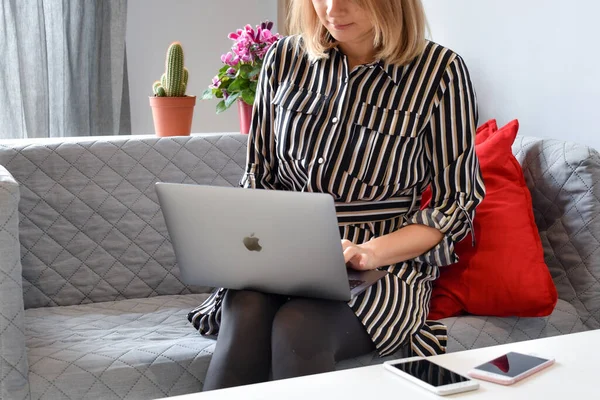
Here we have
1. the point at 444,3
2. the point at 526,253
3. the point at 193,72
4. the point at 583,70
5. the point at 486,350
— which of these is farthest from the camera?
the point at 193,72

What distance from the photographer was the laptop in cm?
119

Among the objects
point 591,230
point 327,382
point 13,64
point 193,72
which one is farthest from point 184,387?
point 193,72

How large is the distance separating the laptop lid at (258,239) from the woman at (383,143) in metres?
0.18

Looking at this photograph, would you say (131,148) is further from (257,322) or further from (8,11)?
(8,11)

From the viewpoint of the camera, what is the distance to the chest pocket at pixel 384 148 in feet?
5.05

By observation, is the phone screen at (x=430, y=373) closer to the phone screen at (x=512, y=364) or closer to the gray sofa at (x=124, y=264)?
the phone screen at (x=512, y=364)

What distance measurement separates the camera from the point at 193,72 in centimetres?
330

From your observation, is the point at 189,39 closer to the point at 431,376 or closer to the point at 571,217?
the point at 571,217

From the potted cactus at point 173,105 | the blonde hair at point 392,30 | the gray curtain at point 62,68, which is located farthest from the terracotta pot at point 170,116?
the gray curtain at point 62,68

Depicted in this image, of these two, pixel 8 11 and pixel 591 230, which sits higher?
pixel 8 11

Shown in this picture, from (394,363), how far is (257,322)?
1.14ft

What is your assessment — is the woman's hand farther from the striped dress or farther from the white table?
the white table

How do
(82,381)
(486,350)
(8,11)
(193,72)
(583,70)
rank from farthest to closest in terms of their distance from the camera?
(193,72) → (8,11) → (583,70) → (82,381) → (486,350)

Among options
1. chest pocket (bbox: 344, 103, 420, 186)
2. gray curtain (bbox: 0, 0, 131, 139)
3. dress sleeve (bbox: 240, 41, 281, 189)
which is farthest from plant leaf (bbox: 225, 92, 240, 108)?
gray curtain (bbox: 0, 0, 131, 139)
